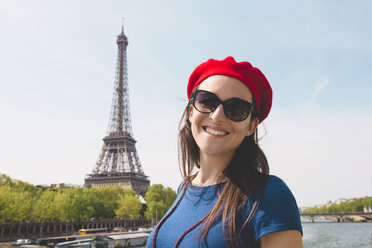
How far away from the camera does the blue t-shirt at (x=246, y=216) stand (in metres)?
1.55

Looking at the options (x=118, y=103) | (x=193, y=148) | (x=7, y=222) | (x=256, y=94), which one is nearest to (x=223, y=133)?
(x=256, y=94)

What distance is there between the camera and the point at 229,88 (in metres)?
Answer: 2.01

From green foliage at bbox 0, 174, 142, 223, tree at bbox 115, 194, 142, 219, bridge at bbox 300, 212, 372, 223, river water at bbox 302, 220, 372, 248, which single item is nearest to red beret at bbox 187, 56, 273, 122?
river water at bbox 302, 220, 372, 248

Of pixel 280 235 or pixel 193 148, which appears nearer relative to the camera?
pixel 280 235

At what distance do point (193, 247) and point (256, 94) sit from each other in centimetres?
103

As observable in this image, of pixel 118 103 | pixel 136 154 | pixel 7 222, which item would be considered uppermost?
pixel 118 103

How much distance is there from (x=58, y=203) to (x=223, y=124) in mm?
51422

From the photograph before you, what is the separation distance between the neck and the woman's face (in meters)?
0.05

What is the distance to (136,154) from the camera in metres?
79.8

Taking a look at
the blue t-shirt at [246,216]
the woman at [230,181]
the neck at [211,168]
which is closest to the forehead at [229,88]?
the woman at [230,181]

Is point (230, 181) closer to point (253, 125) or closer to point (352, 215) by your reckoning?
point (253, 125)

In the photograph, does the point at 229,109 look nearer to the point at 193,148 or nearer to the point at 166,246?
the point at 193,148

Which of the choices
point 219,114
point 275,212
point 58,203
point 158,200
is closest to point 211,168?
point 219,114

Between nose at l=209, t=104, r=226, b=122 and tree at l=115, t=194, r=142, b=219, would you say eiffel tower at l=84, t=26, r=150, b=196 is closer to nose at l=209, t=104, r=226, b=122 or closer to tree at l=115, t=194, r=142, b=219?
tree at l=115, t=194, r=142, b=219
